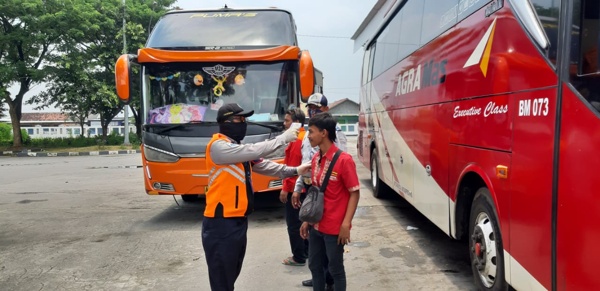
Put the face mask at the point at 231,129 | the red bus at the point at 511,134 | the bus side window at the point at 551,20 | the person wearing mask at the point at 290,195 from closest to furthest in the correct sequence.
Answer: the red bus at the point at 511,134 < the bus side window at the point at 551,20 < the face mask at the point at 231,129 < the person wearing mask at the point at 290,195

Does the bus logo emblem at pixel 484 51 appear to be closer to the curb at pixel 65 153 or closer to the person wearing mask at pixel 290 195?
the person wearing mask at pixel 290 195

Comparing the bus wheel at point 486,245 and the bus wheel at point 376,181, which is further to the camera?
the bus wheel at point 376,181

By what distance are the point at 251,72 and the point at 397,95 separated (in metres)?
2.24

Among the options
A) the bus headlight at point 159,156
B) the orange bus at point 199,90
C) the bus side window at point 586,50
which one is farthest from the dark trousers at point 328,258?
the bus headlight at point 159,156

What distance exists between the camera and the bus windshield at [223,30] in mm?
7680

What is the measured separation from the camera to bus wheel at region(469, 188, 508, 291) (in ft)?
12.3

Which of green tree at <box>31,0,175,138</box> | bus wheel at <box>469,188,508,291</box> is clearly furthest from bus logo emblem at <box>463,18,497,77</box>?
green tree at <box>31,0,175,138</box>

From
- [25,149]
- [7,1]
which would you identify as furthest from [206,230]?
[25,149]

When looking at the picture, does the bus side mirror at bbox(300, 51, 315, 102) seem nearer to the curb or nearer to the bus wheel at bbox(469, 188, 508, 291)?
the bus wheel at bbox(469, 188, 508, 291)

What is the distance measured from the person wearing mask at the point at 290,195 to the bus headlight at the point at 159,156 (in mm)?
2517

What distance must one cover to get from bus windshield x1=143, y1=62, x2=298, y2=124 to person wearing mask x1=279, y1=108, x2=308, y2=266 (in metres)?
2.32

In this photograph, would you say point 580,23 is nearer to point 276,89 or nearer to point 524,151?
point 524,151

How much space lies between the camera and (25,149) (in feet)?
96.0

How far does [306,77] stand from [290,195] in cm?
243
